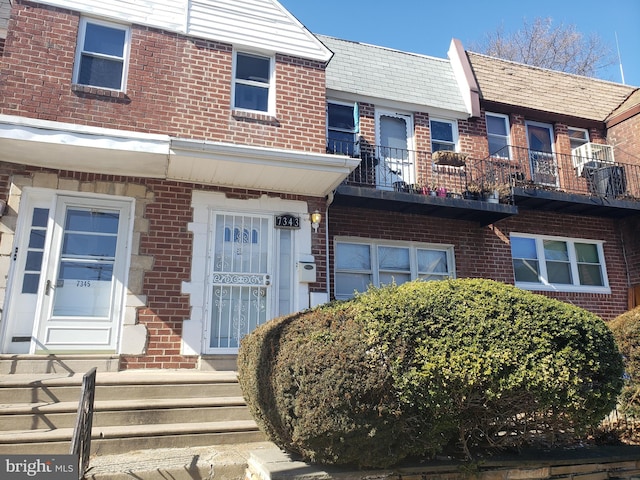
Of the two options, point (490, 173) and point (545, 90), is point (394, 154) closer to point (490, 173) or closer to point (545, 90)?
point (490, 173)

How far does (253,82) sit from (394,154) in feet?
11.0

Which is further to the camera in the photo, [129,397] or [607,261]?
[607,261]

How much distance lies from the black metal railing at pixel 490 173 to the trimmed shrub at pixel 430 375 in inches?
210

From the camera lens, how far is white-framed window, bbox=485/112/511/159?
10.6 metres

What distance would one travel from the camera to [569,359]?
3.50 m

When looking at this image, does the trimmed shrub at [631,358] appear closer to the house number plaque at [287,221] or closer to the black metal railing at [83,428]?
the house number plaque at [287,221]

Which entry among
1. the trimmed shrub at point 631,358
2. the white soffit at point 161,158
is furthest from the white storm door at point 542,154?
the white soffit at point 161,158

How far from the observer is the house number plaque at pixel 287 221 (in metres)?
7.36

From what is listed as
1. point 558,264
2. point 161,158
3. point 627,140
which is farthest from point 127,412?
point 627,140

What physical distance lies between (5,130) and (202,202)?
8.55ft

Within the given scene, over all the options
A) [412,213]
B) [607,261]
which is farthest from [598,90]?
[412,213]

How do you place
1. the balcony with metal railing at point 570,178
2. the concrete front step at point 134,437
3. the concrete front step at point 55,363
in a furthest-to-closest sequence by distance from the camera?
the balcony with metal railing at point 570,178 → the concrete front step at point 55,363 → the concrete front step at point 134,437

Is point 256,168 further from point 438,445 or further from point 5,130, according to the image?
point 438,445

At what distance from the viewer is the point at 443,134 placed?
33.9ft
